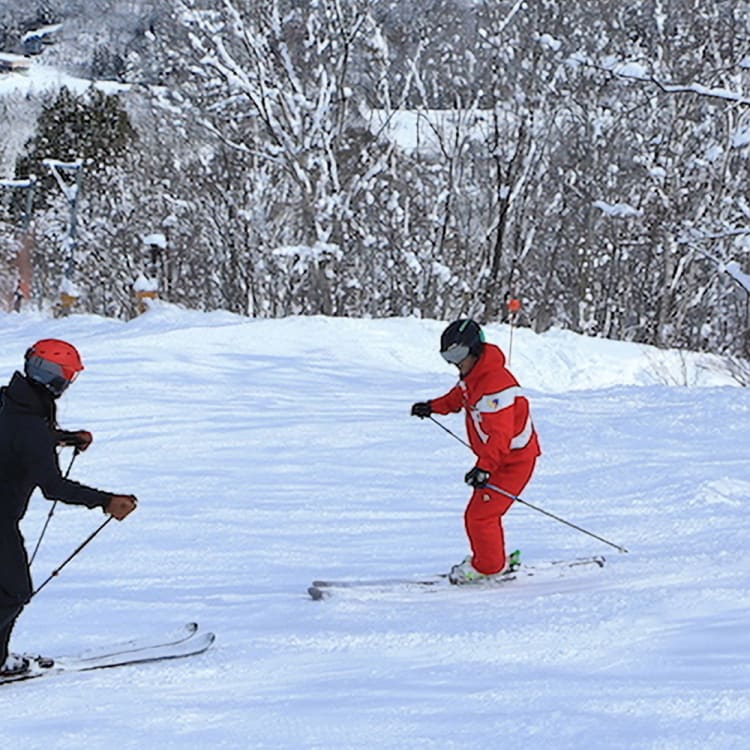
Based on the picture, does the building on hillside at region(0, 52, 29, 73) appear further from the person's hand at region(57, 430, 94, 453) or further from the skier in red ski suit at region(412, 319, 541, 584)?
the person's hand at region(57, 430, 94, 453)

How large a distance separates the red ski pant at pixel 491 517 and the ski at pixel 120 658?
4.83 feet

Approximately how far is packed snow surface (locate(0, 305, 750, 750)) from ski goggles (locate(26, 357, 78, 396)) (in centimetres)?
122

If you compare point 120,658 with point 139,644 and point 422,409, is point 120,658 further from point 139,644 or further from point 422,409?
point 422,409

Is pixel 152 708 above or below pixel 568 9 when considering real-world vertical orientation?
below

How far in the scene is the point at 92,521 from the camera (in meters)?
7.55

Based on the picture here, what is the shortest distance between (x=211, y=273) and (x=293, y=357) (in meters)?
18.5

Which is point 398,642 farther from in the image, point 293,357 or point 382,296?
point 382,296

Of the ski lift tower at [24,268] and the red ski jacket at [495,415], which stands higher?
the red ski jacket at [495,415]

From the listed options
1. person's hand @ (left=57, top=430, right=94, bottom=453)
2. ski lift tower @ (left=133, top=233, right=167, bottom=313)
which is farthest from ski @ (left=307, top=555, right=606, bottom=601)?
ski lift tower @ (left=133, top=233, right=167, bottom=313)

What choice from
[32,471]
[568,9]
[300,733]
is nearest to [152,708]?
[300,733]

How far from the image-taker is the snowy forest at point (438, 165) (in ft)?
73.0

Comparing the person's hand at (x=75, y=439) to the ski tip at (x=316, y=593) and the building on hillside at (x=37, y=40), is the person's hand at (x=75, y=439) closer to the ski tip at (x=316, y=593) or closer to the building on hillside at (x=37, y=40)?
the ski tip at (x=316, y=593)

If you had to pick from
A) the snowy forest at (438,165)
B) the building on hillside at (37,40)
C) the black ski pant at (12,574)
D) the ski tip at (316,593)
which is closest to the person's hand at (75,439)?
the black ski pant at (12,574)

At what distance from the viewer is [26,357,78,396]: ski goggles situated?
4.18 m
